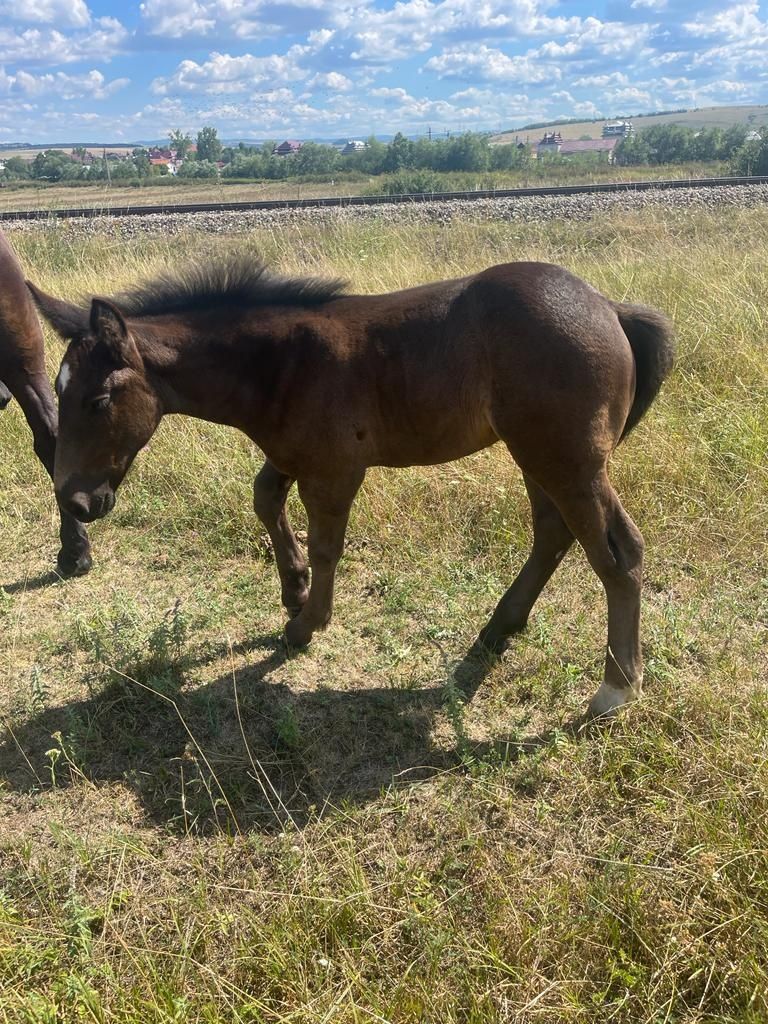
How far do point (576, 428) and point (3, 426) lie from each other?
5.32m

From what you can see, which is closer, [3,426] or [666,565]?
[666,565]

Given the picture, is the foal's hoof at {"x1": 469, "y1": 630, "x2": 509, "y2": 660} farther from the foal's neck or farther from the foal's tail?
the foal's neck

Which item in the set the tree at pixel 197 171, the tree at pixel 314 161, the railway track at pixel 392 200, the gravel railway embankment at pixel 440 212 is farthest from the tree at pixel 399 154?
the gravel railway embankment at pixel 440 212

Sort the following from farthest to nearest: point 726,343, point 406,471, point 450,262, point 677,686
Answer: point 450,262, point 726,343, point 406,471, point 677,686

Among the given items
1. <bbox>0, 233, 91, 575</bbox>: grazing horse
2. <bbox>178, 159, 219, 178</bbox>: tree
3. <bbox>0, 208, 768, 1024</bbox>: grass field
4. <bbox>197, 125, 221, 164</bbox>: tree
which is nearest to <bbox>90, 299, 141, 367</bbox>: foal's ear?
<bbox>0, 208, 768, 1024</bbox>: grass field

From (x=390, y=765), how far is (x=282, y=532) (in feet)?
4.36

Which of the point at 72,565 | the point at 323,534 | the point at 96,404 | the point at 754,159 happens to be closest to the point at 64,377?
the point at 96,404

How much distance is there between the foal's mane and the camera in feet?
10.8

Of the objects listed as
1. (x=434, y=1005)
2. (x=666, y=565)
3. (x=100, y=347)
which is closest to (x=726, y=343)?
(x=666, y=565)

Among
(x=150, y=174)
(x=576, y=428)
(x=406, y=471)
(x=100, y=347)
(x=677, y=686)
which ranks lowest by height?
(x=677, y=686)

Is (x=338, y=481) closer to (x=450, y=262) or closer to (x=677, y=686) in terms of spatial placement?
(x=677, y=686)

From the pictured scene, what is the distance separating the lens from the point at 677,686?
3.10 metres

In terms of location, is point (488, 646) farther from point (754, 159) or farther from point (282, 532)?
point (754, 159)

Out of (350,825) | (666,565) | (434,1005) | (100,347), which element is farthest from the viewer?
(666,565)
